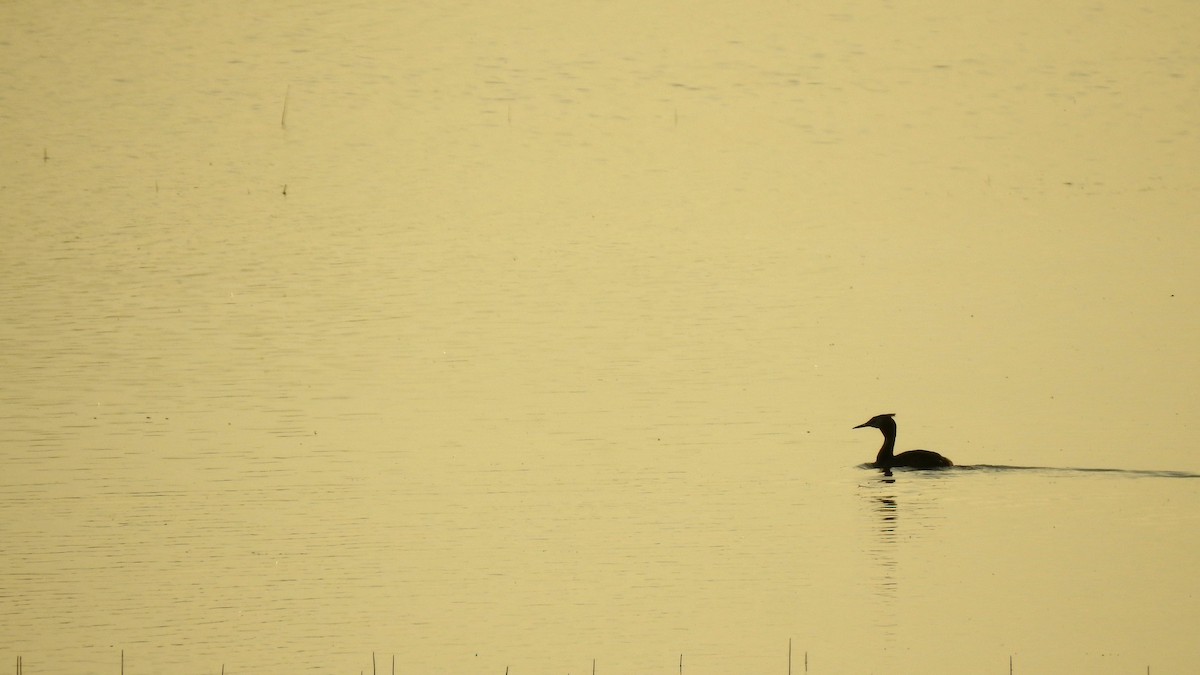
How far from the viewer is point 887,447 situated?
13.1m

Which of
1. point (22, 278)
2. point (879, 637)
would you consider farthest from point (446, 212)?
point (879, 637)

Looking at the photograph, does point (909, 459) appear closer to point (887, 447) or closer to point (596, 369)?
point (887, 447)

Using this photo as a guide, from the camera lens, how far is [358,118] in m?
31.5

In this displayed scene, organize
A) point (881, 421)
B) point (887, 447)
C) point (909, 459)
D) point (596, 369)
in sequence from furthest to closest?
point (596, 369) → point (881, 421) → point (887, 447) → point (909, 459)

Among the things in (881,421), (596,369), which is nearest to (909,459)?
(881,421)

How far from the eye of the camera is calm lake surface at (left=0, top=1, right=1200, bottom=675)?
9492 millimetres

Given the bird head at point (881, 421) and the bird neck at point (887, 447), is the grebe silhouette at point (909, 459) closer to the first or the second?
the bird neck at point (887, 447)

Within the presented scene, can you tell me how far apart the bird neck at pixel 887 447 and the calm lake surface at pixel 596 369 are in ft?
0.71

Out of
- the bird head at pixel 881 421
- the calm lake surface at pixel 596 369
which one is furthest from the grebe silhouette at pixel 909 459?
the bird head at pixel 881 421

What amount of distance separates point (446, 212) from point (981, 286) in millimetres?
7669

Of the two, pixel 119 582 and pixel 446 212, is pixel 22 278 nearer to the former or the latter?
pixel 446 212

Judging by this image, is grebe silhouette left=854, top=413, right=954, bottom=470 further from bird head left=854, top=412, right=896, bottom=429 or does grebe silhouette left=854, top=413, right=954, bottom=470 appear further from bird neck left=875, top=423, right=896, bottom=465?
bird head left=854, top=412, right=896, bottom=429

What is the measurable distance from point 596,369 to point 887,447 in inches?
122

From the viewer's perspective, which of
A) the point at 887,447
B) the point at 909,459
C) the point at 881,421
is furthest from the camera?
the point at 881,421
